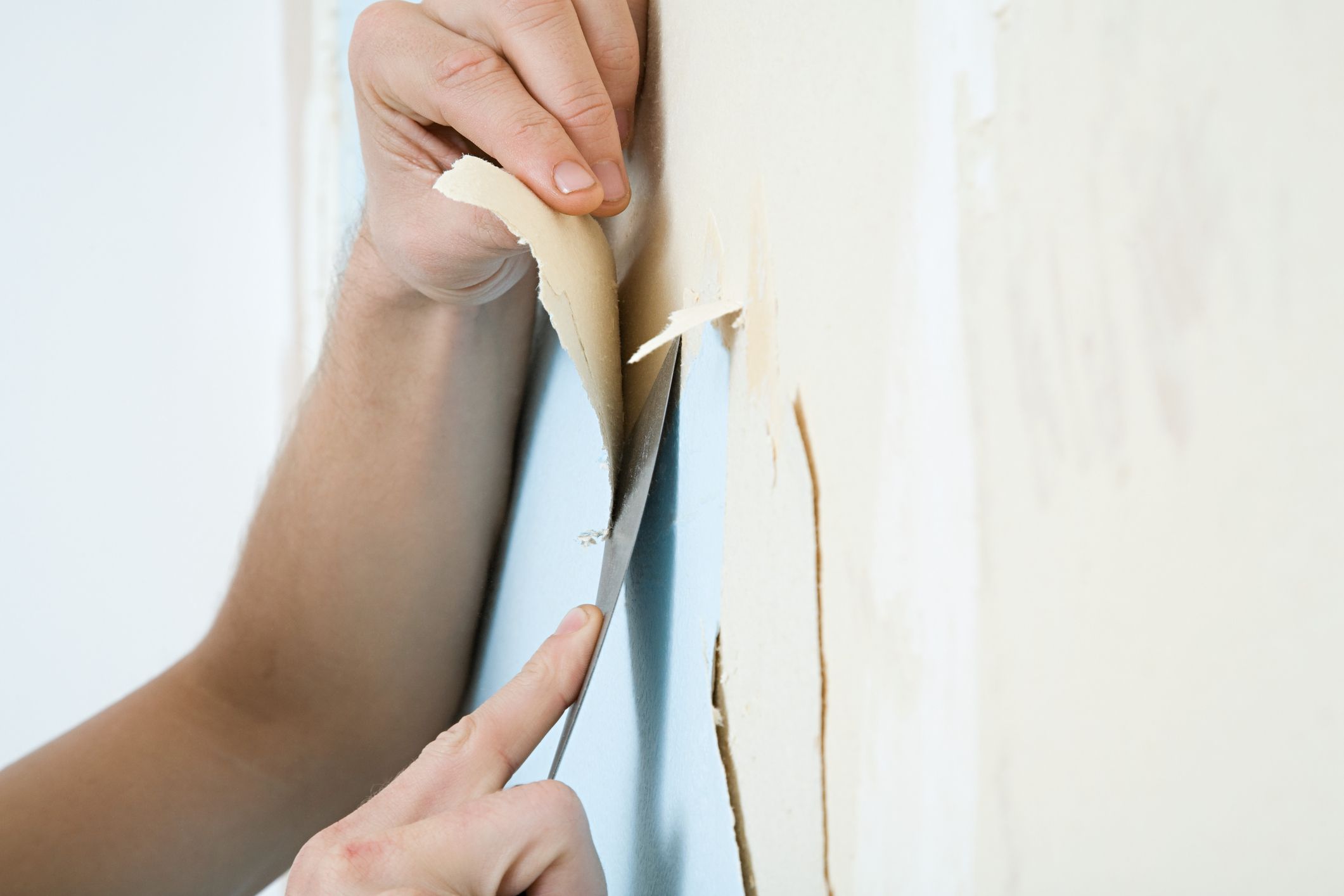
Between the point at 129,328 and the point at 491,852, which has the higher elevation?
the point at 129,328

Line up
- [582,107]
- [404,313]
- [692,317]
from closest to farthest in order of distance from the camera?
[692,317] < [582,107] < [404,313]

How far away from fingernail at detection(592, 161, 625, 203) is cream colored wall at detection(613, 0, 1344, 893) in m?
0.16

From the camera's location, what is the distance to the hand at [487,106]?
444 mm

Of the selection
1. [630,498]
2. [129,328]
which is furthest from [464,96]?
[129,328]

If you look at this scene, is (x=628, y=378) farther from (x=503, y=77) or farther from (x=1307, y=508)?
(x=1307, y=508)

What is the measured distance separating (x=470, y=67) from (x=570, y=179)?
0.11 m

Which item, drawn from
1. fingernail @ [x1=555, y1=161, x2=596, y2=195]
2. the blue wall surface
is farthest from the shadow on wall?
fingernail @ [x1=555, y1=161, x2=596, y2=195]

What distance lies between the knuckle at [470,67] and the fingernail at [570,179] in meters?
0.08

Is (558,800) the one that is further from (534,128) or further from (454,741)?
(534,128)

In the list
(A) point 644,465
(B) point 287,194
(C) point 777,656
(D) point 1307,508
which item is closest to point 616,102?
(A) point 644,465

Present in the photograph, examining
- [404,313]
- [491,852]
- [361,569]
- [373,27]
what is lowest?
[491,852]

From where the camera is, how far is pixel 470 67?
18.5 inches

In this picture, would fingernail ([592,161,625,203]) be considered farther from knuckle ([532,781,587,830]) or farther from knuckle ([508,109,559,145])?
knuckle ([532,781,587,830])

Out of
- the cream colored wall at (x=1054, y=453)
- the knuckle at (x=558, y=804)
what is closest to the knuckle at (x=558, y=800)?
the knuckle at (x=558, y=804)
